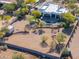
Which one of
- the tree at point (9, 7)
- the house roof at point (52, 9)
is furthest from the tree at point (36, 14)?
the tree at point (9, 7)

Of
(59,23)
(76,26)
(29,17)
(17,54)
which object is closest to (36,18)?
(29,17)

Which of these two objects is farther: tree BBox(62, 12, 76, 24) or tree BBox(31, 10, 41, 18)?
tree BBox(31, 10, 41, 18)

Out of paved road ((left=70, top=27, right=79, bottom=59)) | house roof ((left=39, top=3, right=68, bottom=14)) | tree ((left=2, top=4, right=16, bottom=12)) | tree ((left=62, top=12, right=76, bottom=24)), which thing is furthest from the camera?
tree ((left=2, top=4, right=16, bottom=12))

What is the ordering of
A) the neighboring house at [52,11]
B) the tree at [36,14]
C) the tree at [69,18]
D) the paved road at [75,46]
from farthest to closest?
the neighboring house at [52,11] → the tree at [36,14] → the tree at [69,18] → the paved road at [75,46]


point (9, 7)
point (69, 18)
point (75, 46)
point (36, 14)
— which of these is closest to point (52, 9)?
point (36, 14)

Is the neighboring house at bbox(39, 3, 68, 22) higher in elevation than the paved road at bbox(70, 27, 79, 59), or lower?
higher

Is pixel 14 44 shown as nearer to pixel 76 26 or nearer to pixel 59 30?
pixel 59 30

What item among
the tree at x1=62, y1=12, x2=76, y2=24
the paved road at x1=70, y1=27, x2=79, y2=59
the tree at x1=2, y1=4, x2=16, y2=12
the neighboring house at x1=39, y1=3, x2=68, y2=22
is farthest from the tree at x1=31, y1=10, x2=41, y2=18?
the paved road at x1=70, y1=27, x2=79, y2=59

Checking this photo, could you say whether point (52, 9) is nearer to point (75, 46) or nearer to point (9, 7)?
point (9, 7)

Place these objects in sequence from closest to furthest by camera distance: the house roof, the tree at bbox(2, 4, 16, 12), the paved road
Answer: the paved road → the house roof → the tree at bbox(2, 4, 16, 12)

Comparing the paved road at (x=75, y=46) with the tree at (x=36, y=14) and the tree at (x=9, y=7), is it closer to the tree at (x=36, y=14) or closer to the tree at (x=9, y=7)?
the tree at (x=36, y=14)

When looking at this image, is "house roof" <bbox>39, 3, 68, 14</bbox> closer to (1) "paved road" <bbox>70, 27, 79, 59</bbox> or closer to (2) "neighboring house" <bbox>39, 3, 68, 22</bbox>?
(2) "neighboring house" <bbox>39, 3, 68, 22</bbox>
